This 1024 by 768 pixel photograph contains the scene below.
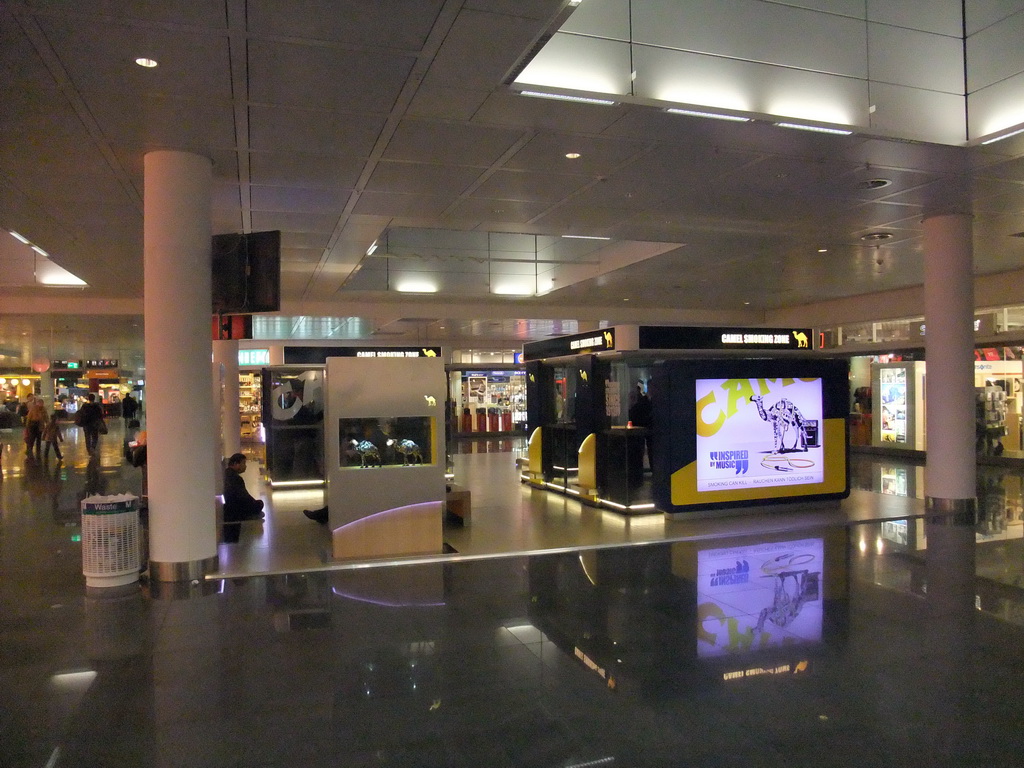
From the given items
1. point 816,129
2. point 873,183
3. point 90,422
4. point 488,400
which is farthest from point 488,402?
point 816,129

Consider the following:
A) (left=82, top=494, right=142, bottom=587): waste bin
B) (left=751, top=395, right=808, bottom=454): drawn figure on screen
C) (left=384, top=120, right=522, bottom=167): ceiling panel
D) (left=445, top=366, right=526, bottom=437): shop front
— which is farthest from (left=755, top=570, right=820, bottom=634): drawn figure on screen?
(left=445, top=366, right=526, bottom=437): shop front

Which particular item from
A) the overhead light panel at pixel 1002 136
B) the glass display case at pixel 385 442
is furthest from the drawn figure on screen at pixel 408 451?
the overhead light panel at pixel 1002 136

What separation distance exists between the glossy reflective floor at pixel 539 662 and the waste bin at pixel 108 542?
0.23m

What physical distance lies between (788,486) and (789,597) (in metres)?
4.47

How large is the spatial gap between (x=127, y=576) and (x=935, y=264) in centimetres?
979

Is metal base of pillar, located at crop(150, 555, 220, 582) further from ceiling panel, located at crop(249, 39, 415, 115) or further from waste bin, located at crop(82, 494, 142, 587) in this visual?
ceiling panel, located at crop(249, 39, 415, 115)

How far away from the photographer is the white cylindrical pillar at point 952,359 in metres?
9.48

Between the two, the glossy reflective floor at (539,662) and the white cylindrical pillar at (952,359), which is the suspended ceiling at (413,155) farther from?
the glossy reflective floor at (539,662)

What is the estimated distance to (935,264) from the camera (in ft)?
31.4

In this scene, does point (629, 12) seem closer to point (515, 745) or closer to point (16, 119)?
point (16, 119)

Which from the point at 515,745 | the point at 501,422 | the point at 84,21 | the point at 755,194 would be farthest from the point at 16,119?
the point at 501,422

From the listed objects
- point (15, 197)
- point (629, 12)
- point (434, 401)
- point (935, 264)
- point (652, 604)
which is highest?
point (629, 12)

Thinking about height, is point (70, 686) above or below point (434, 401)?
below

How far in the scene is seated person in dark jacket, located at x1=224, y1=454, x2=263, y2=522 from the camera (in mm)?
9656
